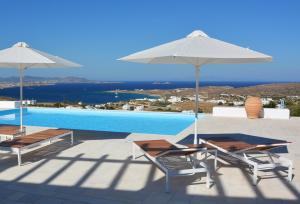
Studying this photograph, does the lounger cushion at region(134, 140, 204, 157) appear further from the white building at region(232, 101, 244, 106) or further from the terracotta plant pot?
the white building at region(232, 101, 244, 106)

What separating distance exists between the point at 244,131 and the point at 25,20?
2573 centimetres

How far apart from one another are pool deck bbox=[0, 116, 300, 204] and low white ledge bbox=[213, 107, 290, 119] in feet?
18.0

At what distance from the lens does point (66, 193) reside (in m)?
4.10

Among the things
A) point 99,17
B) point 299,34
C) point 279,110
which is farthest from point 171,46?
point 299,34

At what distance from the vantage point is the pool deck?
398cm

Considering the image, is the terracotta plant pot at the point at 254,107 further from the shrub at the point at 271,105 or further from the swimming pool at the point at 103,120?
the swimming pool at the point at 103,120

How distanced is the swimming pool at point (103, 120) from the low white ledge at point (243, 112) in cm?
116

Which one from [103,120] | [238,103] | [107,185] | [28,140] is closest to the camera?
[107,185]

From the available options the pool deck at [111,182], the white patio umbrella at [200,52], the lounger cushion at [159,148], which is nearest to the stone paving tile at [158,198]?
the pool deck at [111,182]

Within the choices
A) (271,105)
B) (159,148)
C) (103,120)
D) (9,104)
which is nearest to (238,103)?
(271,105)

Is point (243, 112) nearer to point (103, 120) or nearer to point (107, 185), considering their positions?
point (103, 120)

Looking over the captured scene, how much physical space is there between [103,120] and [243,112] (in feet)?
18.4

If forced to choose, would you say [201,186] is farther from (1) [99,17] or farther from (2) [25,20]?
(2) [25,20]

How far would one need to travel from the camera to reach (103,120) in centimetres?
1291
